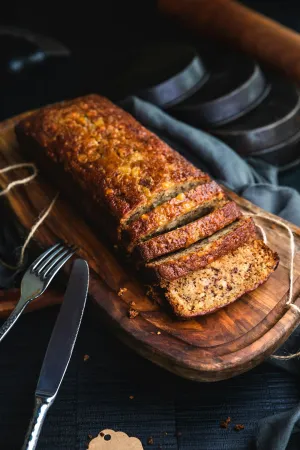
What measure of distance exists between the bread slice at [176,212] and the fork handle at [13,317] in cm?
69

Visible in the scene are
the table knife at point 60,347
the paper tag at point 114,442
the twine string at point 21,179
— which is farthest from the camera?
the twine string at point 21,179

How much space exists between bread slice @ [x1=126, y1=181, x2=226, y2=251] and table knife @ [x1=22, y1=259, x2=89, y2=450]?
36cm

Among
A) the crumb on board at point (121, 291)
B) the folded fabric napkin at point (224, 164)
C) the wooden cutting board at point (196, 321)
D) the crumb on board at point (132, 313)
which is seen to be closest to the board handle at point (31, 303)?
the wooden cutting board at point (196, 321)

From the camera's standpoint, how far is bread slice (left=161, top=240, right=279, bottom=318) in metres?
3.28

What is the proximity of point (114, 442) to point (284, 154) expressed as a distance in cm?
255

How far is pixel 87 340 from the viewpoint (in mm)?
3604

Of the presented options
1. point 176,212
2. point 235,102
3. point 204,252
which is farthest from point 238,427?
point 235,102

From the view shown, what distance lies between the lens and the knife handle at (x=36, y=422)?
2818 millimetres

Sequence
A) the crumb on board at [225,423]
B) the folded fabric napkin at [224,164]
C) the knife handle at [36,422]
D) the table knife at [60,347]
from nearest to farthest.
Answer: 1. the knife handle at [36,422]
2. the table knife at [60,347]
3. the crumb on board at [225,423]
4. the folded fabric napkin at [224,164]

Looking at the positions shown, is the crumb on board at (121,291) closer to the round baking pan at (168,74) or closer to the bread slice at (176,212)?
the bread slice at (176,212)

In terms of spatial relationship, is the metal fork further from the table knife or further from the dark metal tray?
the dark metal tray

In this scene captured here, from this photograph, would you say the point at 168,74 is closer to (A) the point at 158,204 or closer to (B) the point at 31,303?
(A) the point at 158,204

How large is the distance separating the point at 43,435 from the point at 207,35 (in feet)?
13.2

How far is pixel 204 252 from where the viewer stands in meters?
3.42
